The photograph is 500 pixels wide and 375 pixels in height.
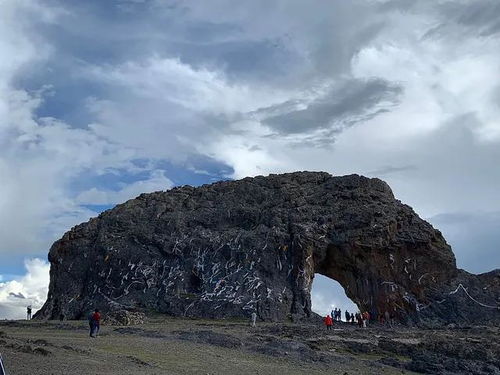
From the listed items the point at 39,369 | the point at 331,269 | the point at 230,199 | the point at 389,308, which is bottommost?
the point at 39,369

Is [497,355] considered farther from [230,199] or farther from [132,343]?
[230,199]

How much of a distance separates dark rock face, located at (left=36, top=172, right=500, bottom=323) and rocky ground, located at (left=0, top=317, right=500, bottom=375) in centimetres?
1250

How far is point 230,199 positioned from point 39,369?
49832 mm

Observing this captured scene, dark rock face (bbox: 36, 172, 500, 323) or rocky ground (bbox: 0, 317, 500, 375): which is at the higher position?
dark rock face (bbox: 36, 172, 500, 323)

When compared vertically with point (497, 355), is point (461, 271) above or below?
above

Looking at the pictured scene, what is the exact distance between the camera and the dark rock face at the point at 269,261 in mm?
57281

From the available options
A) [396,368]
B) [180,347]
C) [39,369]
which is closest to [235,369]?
[180,347]

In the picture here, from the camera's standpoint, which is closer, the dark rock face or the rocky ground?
the rocky ground

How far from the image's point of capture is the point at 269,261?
194ft

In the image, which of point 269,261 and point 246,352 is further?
point 269,261

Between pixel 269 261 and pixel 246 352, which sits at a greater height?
pixel 269 261

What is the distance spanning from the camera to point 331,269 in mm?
64812

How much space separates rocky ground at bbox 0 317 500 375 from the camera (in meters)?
21.1

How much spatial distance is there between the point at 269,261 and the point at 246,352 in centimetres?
2855
